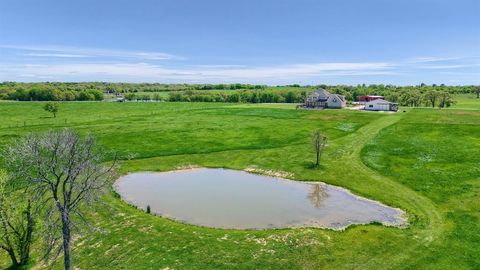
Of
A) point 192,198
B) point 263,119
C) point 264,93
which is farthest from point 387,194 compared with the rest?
point 264,93

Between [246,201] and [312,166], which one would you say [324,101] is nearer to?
[312,166]

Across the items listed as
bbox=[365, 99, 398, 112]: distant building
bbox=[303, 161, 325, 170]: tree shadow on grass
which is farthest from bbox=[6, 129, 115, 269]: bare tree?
bbox=[365, 99, 398, 112]: distant building

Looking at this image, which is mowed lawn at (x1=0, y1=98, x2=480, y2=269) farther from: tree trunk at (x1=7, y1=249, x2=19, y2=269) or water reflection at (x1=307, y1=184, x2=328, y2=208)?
water reflection at (x1=307, y1=184, x2=328, y2=208)

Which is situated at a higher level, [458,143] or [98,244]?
[458,143]

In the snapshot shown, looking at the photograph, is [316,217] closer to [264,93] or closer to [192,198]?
[192,198]

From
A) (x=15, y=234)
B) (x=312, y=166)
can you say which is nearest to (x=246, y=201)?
(x=312, y=166)
